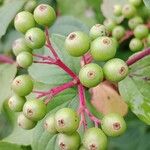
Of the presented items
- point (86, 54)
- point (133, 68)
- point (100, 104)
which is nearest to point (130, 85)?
point (133, 68)

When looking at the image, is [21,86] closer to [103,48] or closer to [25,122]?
[25,122]

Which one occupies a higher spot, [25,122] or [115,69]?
[115,69]

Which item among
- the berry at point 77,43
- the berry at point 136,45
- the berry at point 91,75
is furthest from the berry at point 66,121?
the berry at point 136,45

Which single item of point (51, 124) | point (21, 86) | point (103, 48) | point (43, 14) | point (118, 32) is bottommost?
point (118, 32)

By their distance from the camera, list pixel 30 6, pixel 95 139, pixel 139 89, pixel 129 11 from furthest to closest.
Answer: pixel 129 11
pixel 30 6
pixel 139 89
pixel 95 139

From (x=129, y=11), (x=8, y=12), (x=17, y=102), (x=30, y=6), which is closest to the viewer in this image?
(x=17, y=102)

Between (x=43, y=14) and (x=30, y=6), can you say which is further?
(x=30, y=6)

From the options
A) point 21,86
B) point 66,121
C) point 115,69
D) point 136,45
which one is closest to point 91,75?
point 115,69

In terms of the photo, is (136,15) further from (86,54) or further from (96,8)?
(86,54)
